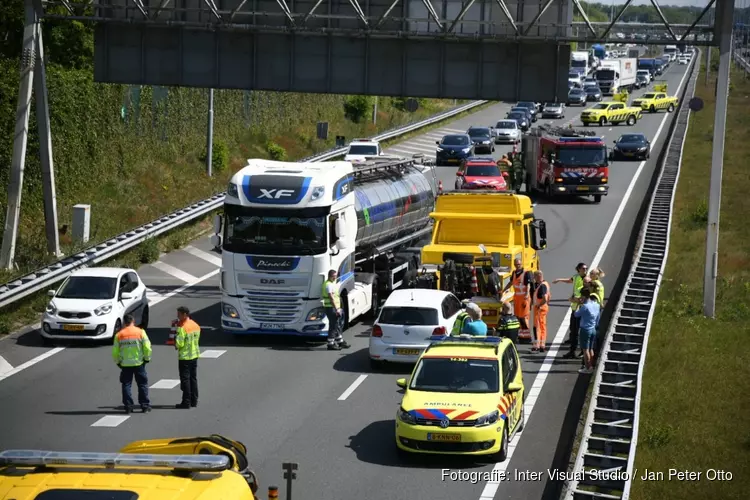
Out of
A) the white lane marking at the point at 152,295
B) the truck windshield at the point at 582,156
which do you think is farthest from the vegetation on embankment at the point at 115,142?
the truck windshield at the point at 582,156

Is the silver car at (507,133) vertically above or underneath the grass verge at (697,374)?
above

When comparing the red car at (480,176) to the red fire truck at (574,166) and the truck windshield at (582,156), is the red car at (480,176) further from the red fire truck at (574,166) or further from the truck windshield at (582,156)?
the truck windshield at (582,156)

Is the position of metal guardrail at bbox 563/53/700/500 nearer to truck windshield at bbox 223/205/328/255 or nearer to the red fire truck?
truck windshield at bbox 223/205/328/255

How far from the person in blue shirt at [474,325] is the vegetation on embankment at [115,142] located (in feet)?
46.5

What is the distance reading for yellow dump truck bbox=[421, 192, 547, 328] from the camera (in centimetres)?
2701

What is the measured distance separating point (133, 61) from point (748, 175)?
33.8 metres

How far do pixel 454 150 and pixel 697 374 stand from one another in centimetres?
3703

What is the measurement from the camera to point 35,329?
28.4 m

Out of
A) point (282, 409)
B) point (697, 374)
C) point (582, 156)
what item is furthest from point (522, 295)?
point (582, 156)

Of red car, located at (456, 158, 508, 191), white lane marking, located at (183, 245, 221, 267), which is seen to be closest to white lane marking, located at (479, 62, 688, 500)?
red car, located at (456, 158, 508, 191)

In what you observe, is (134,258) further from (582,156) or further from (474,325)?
(582,156)

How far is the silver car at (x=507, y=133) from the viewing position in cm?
7094

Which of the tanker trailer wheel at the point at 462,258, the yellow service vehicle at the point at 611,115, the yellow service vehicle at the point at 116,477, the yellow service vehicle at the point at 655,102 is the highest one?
the yellow service vehicle at the point at 655,102

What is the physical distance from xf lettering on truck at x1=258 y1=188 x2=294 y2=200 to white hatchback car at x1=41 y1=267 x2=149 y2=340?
147 inches
